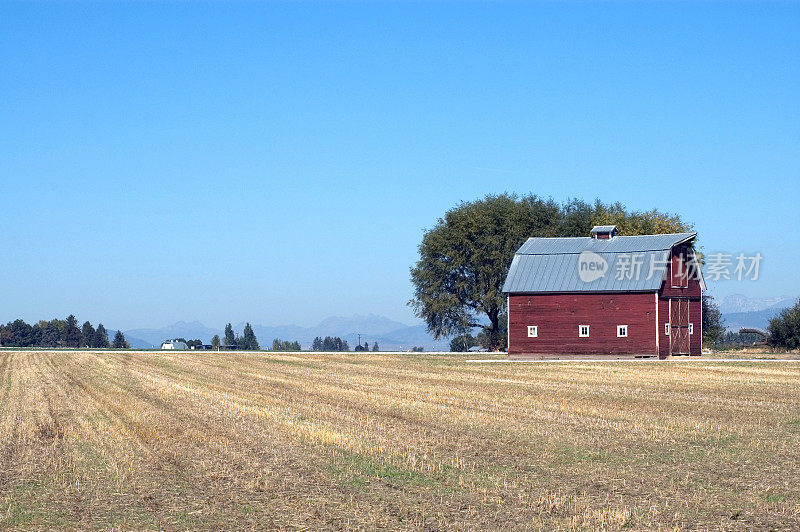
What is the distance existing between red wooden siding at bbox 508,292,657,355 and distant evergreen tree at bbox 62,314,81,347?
310 ft

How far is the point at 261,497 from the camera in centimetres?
1231

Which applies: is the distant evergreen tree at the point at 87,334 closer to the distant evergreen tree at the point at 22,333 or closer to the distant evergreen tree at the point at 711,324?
the distant evergreen tree at the point at 22,333

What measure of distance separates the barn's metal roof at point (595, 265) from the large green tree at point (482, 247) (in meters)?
13.8

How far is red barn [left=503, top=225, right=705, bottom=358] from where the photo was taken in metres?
61.6

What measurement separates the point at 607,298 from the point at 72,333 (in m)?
106

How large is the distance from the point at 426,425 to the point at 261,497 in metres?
8.20

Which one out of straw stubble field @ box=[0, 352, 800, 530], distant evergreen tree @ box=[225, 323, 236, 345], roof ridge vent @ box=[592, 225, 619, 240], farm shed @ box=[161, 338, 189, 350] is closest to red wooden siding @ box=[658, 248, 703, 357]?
roof ridge vent @ box=[592, 225, 619, 240]

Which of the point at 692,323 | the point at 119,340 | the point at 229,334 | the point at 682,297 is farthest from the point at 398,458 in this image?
the point at 229,334

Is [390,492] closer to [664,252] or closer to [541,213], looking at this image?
[664,252]

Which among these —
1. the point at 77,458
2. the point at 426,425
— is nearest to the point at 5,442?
the point at 77,458

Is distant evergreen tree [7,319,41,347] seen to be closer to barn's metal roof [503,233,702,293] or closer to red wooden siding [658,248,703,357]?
barn's metal roof [503,233,702,293]

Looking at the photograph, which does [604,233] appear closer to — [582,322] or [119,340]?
[582,322]

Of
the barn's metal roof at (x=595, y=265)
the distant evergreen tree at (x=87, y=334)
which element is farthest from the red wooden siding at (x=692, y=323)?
the distant evergreen tree at (x=87, y=334)

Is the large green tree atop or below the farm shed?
atop
